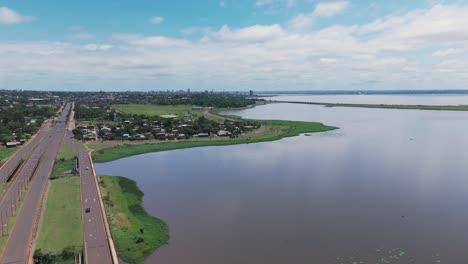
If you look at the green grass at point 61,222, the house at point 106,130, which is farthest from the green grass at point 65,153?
the green grass at point 61,222

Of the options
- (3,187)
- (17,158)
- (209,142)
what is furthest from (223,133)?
(3,187)

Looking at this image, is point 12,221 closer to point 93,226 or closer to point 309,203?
point 93,226

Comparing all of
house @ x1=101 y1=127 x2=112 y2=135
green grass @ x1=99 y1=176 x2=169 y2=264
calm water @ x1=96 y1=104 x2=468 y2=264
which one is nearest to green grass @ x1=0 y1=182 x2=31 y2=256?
green grass @ x1=99 y1=176 x2=169 y2=264

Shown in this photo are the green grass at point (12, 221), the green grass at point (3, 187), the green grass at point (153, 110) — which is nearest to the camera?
the green grass at point (12, 221)

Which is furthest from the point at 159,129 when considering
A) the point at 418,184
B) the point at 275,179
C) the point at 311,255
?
the point at 311,255

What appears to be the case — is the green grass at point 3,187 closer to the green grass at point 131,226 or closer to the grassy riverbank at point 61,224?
the grassy riverbank at point 61,224

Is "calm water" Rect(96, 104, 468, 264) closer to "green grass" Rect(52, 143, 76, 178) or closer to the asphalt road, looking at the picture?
"green grass" Rect(52, 143, 76, 178)

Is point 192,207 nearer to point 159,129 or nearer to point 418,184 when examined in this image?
point 418,184
